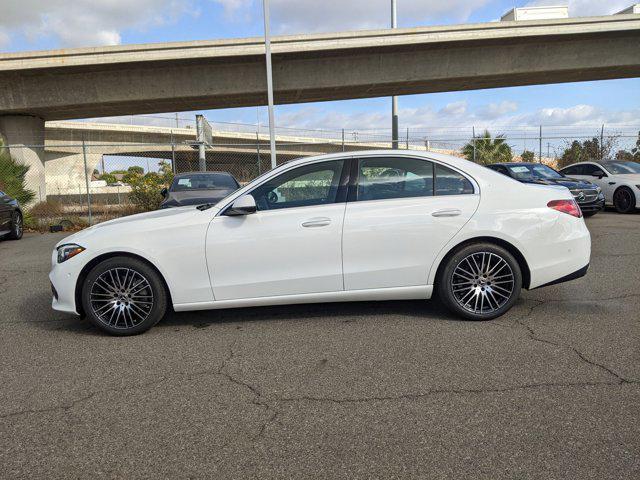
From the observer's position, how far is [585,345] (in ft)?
13.1

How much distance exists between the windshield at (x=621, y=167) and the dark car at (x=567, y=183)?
166cm

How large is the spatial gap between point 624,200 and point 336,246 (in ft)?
39.3

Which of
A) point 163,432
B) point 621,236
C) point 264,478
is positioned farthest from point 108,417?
point 621,236

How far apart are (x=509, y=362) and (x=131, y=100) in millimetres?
19708

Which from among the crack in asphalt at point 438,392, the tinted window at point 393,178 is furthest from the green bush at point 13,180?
the crack in asphalt at point 438,392

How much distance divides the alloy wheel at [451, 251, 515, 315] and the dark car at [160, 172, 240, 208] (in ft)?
19.8

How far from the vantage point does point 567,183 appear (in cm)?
1246

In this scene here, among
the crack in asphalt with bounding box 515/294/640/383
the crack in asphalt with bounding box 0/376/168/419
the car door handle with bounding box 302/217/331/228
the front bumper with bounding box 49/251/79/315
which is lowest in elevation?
the crack in asphalt with bounding box 0/376/168/419

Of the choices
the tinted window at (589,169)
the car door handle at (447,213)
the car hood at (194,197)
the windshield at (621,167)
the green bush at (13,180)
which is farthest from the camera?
the green bush at (13,180)

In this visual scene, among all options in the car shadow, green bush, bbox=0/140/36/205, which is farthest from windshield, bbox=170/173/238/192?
green bush, bbox=0/140/36/205

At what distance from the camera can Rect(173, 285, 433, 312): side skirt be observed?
456 cm

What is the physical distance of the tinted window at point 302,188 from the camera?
15.4 feet

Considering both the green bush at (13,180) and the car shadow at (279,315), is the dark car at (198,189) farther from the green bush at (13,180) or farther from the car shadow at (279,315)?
the green bush at (13,180)

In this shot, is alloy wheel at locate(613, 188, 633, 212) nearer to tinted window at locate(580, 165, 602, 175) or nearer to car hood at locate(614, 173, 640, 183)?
car hood at locate(614, 173, 640, 183)
